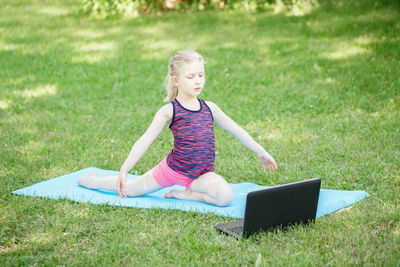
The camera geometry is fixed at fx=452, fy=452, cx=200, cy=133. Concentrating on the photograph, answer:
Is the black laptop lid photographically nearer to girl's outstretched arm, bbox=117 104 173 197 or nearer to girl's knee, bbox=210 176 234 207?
girl's knee, bbox=210 176 234 207

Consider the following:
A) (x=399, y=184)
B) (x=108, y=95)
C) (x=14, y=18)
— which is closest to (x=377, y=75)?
(x=399, y=184)

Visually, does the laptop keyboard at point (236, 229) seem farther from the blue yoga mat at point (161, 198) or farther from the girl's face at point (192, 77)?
the girl's face at point (192, 77)

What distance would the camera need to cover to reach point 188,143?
3.76 metres

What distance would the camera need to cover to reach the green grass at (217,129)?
3.07 m

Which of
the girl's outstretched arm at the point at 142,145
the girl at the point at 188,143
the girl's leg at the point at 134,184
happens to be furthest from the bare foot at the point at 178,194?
the girl's outstretched arm at the point at 142,145

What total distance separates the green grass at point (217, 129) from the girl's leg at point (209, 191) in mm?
352

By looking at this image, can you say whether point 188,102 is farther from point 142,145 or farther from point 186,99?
point 142,145

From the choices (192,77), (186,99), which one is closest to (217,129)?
(186,99)

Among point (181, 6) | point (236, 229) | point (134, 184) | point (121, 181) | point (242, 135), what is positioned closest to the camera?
point (236, 229)

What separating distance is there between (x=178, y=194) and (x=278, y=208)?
113 centimetres

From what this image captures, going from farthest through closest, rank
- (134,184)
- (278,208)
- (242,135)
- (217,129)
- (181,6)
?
(181,6), (217,129), (134,184), (242,135), (278,208)

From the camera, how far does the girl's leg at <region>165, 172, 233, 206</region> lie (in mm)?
3695

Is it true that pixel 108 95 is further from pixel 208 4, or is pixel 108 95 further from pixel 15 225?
pixel 208 4

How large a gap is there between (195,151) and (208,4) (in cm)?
924
